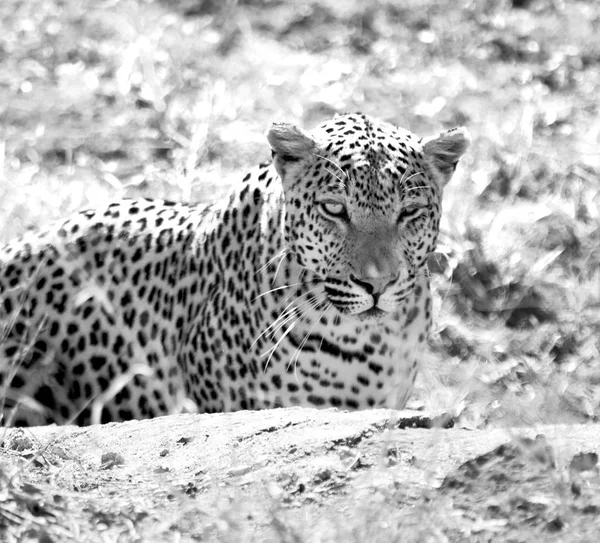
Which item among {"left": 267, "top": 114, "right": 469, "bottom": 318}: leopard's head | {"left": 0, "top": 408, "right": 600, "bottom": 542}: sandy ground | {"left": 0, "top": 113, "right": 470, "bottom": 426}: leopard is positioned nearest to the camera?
{"left": 0, "top": 408, "right": 600, "bottom": 542}: sandy ground

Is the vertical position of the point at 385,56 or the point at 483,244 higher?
the point at 385,56

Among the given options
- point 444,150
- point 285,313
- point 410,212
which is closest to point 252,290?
point 285,313

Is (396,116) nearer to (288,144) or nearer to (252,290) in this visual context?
(252,290)

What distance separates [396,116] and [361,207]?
5691 millimetres

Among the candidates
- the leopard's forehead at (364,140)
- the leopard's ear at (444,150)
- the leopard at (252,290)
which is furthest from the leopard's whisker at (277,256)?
the leopard's ear at (444,150)

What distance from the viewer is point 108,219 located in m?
7.91

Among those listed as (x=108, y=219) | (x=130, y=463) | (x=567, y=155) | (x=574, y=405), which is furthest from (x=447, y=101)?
(x=130, y=463)

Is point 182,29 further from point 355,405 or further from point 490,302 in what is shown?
point 355,405

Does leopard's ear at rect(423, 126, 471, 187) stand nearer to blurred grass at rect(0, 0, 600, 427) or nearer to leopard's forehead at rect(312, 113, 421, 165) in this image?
leopard's forehead at rect(312, 113, 421, 165)

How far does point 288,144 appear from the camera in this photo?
6.90 m

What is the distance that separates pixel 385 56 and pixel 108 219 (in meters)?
6.52

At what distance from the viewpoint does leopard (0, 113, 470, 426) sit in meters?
6.77

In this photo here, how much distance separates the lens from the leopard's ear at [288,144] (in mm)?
6871

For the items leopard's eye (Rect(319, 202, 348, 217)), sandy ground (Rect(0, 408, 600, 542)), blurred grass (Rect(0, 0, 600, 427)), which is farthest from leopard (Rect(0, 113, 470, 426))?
blurred grass (Rect(0, 0, 600, 427))
